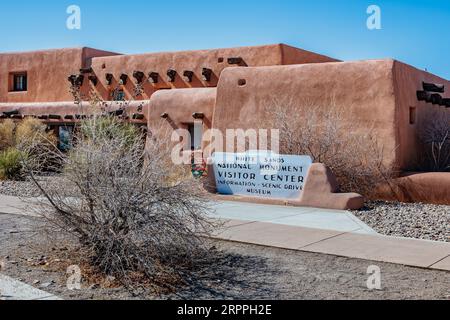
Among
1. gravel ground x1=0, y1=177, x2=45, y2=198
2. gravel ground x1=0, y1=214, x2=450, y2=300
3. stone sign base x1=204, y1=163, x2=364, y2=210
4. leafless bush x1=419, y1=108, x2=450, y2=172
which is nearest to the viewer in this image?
gravel ground x1=0, y1=214, x2=450, y2=300

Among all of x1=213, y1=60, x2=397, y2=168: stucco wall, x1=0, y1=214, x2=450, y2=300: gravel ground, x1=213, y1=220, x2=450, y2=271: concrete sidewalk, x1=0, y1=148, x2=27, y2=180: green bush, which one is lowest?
x1=0, y1=214, x2=450, y2=300: gravel ground

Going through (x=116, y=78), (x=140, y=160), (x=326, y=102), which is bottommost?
(x=140, y=160)

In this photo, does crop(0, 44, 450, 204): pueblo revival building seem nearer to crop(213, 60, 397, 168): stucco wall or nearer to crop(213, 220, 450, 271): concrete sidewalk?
crop(213, 60, 397, 168): stucco wall

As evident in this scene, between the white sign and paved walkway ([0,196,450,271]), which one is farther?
the white sign

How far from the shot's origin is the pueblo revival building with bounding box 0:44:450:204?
13.7 metres

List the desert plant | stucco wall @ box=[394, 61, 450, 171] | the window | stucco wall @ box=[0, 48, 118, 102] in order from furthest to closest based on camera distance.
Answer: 1. the window
2. stucco wall @ box=[0, 48, 118, 102]
3. the desert plant
4. stucco wall @ box=[394, 61, 450, 171]

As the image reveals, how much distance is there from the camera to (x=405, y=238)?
8055 mm

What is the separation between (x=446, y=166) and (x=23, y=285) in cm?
1258

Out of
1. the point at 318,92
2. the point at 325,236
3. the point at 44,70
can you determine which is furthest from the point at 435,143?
the point at 44,70

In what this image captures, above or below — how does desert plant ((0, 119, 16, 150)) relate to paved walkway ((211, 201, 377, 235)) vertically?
above

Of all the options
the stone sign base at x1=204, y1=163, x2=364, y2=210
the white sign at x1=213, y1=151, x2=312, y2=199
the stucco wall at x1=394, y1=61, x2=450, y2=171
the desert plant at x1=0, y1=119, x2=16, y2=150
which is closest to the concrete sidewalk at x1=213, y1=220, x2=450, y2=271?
the stone sign base at x1=204, y1=163, x2=364, y2=210

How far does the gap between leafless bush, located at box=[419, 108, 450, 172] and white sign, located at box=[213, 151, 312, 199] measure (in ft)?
15.3

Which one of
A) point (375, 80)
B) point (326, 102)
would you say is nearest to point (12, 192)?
point (326, 102)

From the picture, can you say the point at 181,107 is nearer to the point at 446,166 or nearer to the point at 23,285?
the point at 446,166
